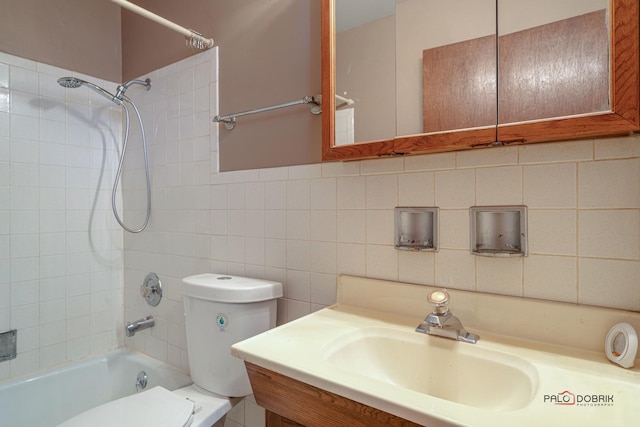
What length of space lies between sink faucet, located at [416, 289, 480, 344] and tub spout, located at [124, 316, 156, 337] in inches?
57.5

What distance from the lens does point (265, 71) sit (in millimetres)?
1345

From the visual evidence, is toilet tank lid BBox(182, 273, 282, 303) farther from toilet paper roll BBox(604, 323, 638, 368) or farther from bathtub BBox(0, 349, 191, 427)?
toilet paper roll BBox(604, 323, 638, 368)

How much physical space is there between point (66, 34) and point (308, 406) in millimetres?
2138

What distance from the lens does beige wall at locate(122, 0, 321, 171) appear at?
1.22 m

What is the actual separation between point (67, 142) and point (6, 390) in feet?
3.89

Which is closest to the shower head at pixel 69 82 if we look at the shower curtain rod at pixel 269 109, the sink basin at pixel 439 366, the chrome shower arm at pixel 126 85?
the chrome shower arm at pixel 126 85

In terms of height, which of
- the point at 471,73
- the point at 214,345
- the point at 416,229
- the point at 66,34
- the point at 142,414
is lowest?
the point at 142,414

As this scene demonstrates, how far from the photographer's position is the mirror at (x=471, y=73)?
0.69 meters

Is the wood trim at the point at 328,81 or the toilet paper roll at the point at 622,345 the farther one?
the wood trim at the point at 328,81

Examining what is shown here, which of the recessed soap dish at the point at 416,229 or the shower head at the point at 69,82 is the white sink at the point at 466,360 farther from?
the shower head at the point at 69,82

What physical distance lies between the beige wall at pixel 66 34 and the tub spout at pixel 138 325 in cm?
138

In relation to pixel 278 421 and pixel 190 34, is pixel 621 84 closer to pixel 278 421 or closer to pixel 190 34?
pixel 278 421

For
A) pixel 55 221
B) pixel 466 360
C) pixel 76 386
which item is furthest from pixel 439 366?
pixel 55 221

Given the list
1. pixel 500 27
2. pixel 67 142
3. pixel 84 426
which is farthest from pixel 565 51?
pixel 67 142
